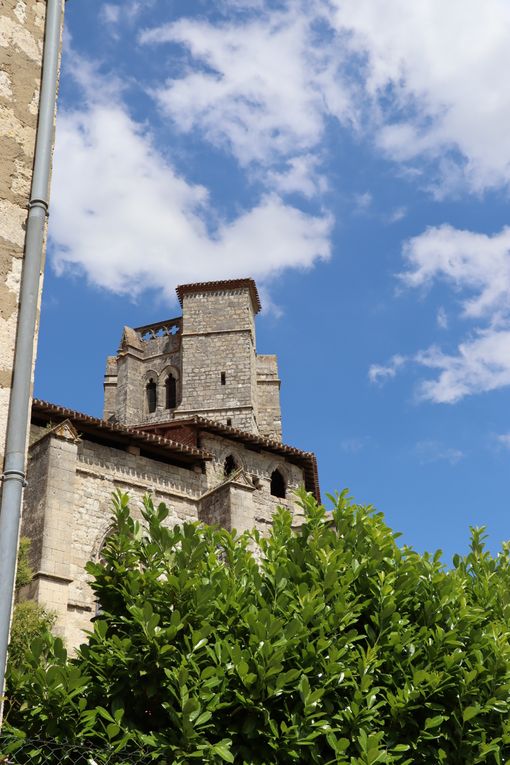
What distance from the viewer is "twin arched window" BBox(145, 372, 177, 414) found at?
45406 millimetres

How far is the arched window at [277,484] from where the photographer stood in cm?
2666

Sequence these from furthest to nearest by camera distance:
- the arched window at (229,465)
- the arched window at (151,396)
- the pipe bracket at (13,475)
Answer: the arched window at (151,396), the arched window at (229,465), the pipe bracket at (13,475)

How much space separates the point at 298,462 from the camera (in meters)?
27.3

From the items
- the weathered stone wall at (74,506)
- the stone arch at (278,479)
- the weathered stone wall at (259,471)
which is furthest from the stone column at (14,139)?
the stone arch at (278,479)

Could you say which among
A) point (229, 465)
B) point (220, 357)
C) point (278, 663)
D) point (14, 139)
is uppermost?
point (220, 357)

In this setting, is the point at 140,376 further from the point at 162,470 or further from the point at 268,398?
the point at 162,470

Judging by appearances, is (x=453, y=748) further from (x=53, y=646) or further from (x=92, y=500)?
(x=92, y=500)

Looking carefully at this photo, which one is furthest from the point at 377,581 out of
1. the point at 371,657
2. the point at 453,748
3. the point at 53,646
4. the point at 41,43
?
the point at 41,43

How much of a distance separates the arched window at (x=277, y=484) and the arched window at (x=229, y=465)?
1.62 m

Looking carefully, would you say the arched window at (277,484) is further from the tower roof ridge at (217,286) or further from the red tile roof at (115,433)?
the tower roof ridge at (217,286)

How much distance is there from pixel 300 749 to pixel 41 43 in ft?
19.6

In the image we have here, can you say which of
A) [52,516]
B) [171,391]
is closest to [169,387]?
[171,391]

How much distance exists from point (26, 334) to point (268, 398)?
40687 mm

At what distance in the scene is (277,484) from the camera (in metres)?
26.9
